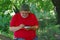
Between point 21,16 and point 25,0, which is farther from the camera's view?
point 25,0

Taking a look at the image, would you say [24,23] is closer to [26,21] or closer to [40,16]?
[26,21]

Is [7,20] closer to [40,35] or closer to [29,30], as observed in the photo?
[40,35]

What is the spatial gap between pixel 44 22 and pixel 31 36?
630 cm

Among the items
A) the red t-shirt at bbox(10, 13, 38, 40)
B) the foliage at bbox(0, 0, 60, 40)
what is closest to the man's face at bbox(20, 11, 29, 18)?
the red t-shirt at bbox(10, 13, 38, 40)

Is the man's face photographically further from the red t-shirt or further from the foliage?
the foliage

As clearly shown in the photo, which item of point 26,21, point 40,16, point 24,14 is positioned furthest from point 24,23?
point 40,16

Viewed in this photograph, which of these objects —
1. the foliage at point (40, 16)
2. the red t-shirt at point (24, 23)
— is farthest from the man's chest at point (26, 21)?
the foliage at point (40, 16)

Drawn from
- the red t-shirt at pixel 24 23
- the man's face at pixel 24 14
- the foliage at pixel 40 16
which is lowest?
the foliage at pixel 40 16

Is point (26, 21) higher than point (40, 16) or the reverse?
higher

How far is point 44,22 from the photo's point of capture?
35.7 ft

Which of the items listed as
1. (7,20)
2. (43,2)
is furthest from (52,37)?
(7,20)

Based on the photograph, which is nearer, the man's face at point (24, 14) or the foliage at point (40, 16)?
the man's face at point (24, 14)

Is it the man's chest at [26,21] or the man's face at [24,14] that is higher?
the man's face at [24,14]

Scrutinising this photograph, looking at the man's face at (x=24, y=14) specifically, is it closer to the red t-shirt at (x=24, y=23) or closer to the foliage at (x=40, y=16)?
the red t-shirt at (x=24, y=23)
